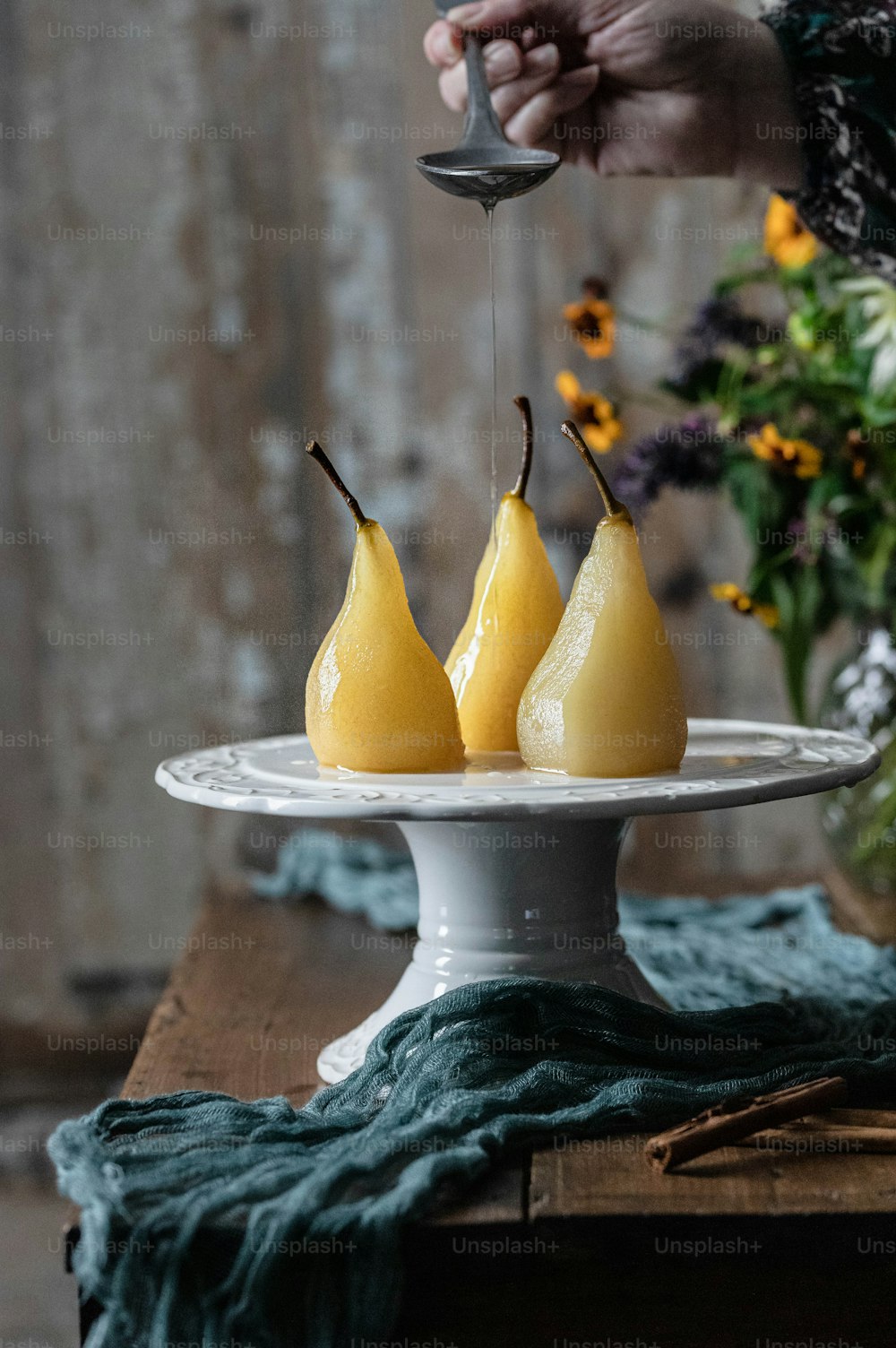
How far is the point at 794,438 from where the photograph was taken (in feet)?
3.23

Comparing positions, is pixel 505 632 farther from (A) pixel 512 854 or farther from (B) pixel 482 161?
(B) pixel 482 161

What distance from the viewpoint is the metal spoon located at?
30.6 inches

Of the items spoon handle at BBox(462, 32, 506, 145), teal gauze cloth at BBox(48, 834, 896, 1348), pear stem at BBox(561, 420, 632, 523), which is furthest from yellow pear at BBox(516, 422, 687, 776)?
spoon handle at BBox(462, 32, 506, 145)

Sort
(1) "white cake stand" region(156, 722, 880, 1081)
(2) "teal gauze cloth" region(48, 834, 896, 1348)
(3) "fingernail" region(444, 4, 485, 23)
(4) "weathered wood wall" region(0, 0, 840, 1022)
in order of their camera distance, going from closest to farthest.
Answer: (2) "teal gauze cloth" region(48, 834, 896, 1348) < (1) "white cake stand" region(156, 722, 880, 1081) < (3) "fingernail" region(444, 4, 485, 23) < (4) "weathered wood wall" region(0, 0, 840, 1022)

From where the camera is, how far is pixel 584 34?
932mm

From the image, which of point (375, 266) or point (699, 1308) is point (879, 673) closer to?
point (699, 1308)

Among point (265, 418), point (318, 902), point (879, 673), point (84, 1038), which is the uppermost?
point (265, 418)

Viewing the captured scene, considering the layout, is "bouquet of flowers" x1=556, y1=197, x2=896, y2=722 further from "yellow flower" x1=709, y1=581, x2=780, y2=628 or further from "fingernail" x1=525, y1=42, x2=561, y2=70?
"fingernail" x1=525, y1=42, x2=561, y2=70

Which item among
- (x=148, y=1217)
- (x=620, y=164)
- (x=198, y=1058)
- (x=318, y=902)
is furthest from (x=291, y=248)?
(x=148, y=1217)

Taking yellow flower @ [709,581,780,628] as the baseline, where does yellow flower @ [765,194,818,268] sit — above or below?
above

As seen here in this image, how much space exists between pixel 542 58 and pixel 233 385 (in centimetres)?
67

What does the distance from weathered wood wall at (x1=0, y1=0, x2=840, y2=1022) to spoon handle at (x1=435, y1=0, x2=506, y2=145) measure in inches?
24.8

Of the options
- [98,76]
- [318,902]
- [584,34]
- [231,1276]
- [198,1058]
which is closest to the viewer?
[231,1276]

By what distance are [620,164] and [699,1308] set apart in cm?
77
